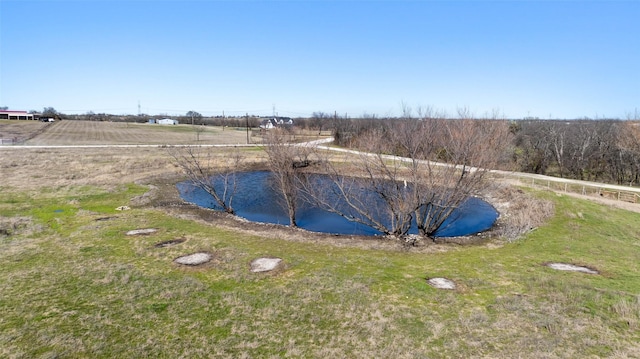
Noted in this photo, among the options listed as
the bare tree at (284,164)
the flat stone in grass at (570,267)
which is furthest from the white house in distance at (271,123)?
the flat stone in grass at (570,267)

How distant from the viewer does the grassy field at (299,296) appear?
7496 millimetres

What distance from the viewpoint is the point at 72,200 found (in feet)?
65.5

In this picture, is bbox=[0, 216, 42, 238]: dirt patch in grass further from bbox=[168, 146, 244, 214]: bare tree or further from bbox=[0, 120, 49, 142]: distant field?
bbox=[0, 120, 49, 142]: distant field

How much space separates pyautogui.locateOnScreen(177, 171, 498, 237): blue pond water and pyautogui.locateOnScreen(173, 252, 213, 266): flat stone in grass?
23.6 feet

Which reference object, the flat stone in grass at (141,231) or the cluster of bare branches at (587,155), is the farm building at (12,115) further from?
the cluster of bare branches at (587,155)

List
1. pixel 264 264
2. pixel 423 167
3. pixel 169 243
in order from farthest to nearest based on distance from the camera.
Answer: pixel 423 167 → pixel 169 243 → pixel 264 264

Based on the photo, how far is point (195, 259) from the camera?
1207 centimetres

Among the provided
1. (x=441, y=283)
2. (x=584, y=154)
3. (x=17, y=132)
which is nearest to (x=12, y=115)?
(x=17, y=132)

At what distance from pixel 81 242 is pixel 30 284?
368 cm

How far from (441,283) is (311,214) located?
11.9m

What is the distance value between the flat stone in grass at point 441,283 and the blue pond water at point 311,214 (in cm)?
731

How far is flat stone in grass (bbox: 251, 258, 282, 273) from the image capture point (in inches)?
446

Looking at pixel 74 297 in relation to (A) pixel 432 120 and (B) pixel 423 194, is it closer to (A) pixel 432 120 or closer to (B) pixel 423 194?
(B) pixel 423 194

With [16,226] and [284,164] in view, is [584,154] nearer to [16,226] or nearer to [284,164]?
[284,164]
